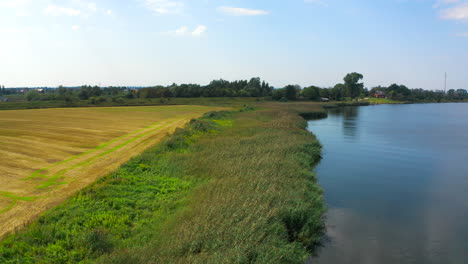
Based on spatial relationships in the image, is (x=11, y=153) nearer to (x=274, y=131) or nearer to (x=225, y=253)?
(x=225, y=253)

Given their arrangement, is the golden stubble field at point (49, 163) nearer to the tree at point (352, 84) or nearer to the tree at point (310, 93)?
the tree at point (310, 93)

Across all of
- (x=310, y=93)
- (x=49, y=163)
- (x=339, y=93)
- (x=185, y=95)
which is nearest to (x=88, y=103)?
(x=185, y=95)

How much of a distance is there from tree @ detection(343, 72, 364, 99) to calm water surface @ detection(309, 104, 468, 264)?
4497 inches

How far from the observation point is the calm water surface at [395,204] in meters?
11.6

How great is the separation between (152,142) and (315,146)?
14.1m

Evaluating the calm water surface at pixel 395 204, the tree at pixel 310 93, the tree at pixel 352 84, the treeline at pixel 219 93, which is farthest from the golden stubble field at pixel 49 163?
the tree at pixel 352 84

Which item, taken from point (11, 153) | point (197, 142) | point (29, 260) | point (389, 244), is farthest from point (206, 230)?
point (11, 153)

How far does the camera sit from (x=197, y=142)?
25.8 m

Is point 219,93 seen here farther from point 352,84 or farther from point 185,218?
point 185,218

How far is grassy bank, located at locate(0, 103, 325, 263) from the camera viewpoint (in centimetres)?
862

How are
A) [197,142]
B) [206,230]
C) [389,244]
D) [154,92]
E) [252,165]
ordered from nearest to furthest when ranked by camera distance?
[206,230]
[389,244]
[252,165]
[197,142]
[154,92]

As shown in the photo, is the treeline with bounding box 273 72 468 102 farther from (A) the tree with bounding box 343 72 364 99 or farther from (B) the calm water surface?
(B) the calm water surface

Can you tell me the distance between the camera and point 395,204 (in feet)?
54.1

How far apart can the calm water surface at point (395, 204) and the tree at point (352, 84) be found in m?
114
